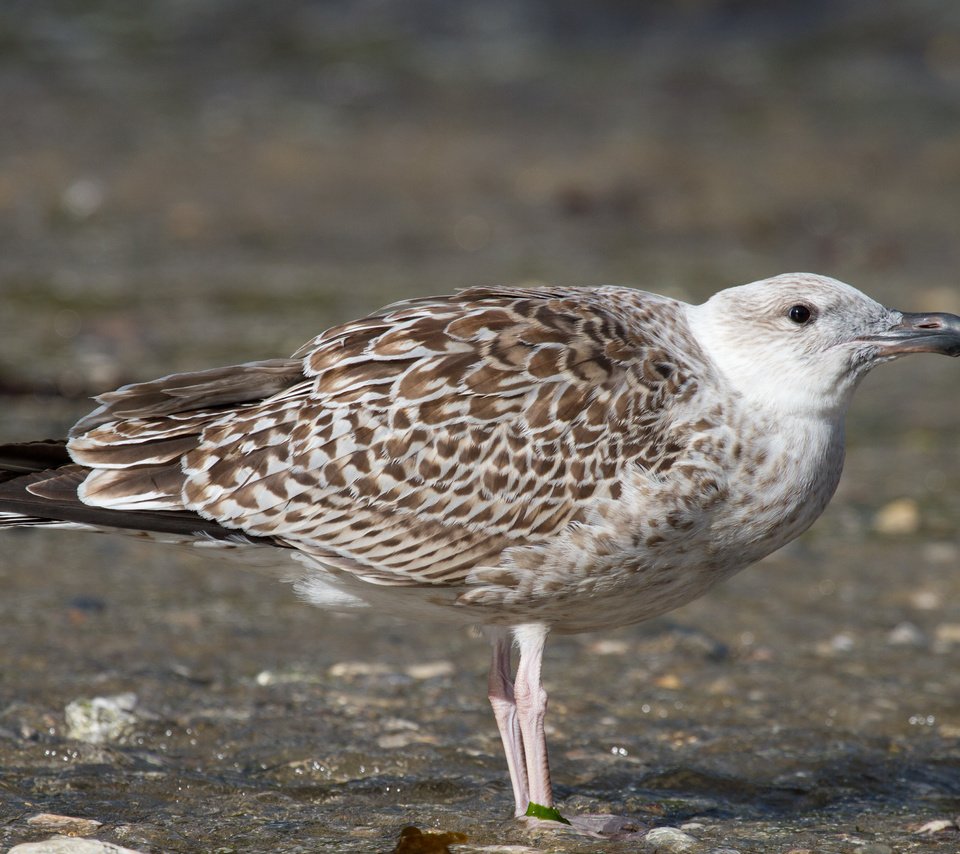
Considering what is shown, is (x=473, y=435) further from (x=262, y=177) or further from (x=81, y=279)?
(x=262, y=177)

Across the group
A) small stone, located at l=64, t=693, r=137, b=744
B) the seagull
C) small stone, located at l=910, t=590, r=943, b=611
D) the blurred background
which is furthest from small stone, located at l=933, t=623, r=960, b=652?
small stone, located at l=64, t=693, r=137, b=744

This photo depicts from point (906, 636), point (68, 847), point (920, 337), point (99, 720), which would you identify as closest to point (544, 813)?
point (68, 847)

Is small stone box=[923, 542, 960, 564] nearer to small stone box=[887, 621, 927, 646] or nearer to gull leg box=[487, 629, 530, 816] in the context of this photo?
small stone box=[887, 621, 927, 646]

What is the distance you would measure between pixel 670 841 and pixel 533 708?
599 millimetres

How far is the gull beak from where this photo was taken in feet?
16.0

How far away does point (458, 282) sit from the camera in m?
11.1

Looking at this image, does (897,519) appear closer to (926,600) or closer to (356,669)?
(926,600)

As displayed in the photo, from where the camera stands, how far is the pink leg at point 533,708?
470cm

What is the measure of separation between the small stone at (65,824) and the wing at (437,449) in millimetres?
949

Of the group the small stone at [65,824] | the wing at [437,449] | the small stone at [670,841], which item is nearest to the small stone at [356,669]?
the wing at [437,449]

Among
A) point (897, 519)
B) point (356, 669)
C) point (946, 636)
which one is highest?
point (897, 519)

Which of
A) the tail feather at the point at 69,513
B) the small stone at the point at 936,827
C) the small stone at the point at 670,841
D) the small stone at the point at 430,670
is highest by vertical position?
the tail feather at the point at 69,513

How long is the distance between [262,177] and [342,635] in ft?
25.4

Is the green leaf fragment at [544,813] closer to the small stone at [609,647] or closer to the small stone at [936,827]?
the small stone at [936,827]
